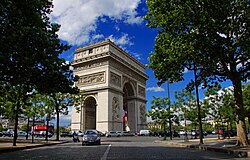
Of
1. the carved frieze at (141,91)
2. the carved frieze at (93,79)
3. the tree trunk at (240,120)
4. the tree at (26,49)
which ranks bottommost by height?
the tree trunk at (240,120)

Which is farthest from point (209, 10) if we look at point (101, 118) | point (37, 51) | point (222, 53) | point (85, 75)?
point (85, 75)

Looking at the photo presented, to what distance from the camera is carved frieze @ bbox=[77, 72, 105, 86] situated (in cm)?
5621

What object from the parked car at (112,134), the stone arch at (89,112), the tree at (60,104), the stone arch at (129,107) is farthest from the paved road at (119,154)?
the stone arch at (129,107)

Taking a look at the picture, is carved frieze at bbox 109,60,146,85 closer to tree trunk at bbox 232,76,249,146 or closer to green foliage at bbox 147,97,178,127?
green foliage at bbox 147,97,178,127

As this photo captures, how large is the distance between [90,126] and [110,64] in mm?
15136

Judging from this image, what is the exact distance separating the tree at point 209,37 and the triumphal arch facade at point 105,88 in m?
37.2

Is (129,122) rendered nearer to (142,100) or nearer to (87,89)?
(142,100)

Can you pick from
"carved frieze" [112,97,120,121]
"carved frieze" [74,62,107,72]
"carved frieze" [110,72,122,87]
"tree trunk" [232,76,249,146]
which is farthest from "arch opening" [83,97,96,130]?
"tree trunk" [232,76,249,146]

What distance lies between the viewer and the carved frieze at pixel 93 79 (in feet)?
184

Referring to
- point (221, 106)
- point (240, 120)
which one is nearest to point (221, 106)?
point (221, 106)

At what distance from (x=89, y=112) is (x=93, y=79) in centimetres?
786

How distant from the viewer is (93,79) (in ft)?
189

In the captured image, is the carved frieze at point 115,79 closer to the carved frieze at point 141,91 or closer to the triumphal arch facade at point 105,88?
the triumphal arch facade at point 105,88

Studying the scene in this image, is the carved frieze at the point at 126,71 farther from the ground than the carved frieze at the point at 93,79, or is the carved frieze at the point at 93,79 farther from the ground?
the carved frieze at the point at 126,71
